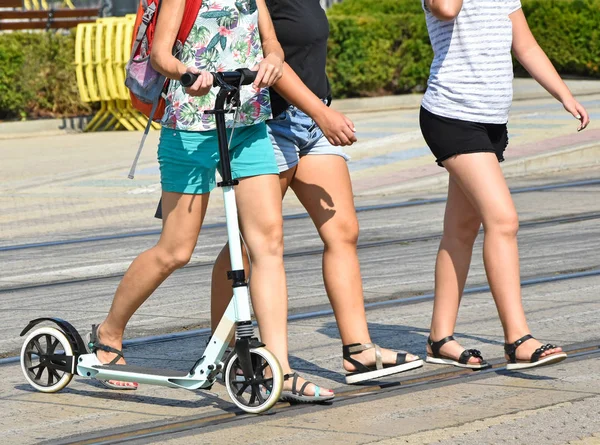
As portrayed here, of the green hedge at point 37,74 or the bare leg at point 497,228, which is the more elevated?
the green hedge at point 37,74

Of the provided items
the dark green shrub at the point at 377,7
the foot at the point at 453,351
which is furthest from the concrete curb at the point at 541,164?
the dark green shrub at the point at 377,7

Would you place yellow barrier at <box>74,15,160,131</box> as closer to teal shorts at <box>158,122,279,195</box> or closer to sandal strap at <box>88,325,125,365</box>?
sandal strap at <box>88,325,125,365</box>

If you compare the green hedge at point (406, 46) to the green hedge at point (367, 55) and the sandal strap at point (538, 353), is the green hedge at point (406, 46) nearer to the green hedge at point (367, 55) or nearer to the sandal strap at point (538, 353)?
the green hedge at point (367, 55)

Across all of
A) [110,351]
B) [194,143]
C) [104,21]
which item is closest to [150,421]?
[110,351]

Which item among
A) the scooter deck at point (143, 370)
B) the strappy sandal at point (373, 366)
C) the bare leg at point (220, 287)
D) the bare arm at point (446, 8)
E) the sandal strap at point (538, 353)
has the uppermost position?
the bare arm at point (446, 8)

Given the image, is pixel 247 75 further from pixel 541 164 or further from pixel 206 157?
pixel 541 164

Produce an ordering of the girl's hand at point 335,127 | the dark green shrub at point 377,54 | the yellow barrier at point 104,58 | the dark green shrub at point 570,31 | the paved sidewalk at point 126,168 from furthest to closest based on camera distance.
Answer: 1. the dark green shrub at point 570,31
2. the dark green shrub at point 377,54
3. the yellow barrier at point 104,58
4. the paved sidewalk at point 126,168
5. the girl's hand at point 335,127

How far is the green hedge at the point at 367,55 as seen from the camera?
2267cm

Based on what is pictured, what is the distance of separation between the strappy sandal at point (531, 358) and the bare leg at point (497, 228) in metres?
0.02

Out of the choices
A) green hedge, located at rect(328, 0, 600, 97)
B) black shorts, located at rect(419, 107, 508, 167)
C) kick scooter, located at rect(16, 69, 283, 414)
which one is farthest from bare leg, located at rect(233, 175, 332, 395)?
green hedge, located at rect(328, 0, 600, 97)

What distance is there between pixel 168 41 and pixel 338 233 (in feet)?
3.39

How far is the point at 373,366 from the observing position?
5.11 meters

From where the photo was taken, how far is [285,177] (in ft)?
16.9

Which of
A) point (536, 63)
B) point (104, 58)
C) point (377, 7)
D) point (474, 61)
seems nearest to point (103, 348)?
point (474, 61)
